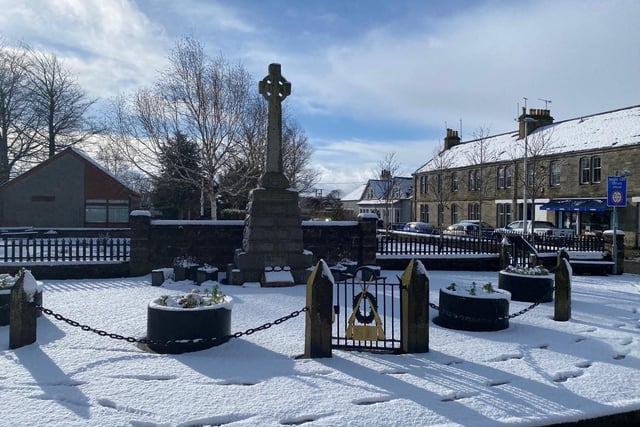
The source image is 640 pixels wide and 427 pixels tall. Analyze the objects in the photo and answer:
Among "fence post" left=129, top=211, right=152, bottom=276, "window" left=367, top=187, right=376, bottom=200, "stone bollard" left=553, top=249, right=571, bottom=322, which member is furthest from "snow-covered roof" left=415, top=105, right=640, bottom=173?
"fence post" left=129, top=211, right=152, bottom=276

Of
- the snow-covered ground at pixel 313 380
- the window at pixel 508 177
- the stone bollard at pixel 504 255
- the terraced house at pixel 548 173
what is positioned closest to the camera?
the snow-covered ground at pixel 313 380

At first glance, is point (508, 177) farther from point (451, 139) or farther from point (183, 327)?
point (183, 327)

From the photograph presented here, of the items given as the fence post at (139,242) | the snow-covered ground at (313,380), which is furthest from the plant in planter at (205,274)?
the snow-covered ground at (313,380)

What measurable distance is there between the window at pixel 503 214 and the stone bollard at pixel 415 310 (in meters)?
35.7

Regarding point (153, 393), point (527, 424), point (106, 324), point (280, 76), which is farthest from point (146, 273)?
point (527, 424)

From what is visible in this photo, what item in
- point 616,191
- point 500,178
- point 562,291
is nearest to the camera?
point 562,291

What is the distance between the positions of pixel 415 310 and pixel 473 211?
39.2 meters

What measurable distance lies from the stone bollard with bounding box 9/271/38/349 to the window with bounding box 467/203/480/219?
4085 cm

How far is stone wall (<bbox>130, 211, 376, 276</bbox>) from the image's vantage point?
44.3 ft

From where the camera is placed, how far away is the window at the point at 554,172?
34688mm

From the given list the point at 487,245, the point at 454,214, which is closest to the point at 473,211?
the point at 454,214

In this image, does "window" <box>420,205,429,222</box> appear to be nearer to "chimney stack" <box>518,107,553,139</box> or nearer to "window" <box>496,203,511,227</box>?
"window" <box>496,203,511,227</box>

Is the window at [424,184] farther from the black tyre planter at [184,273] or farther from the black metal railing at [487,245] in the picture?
the black tyre planter at [184,273]

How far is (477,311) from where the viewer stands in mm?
7672
